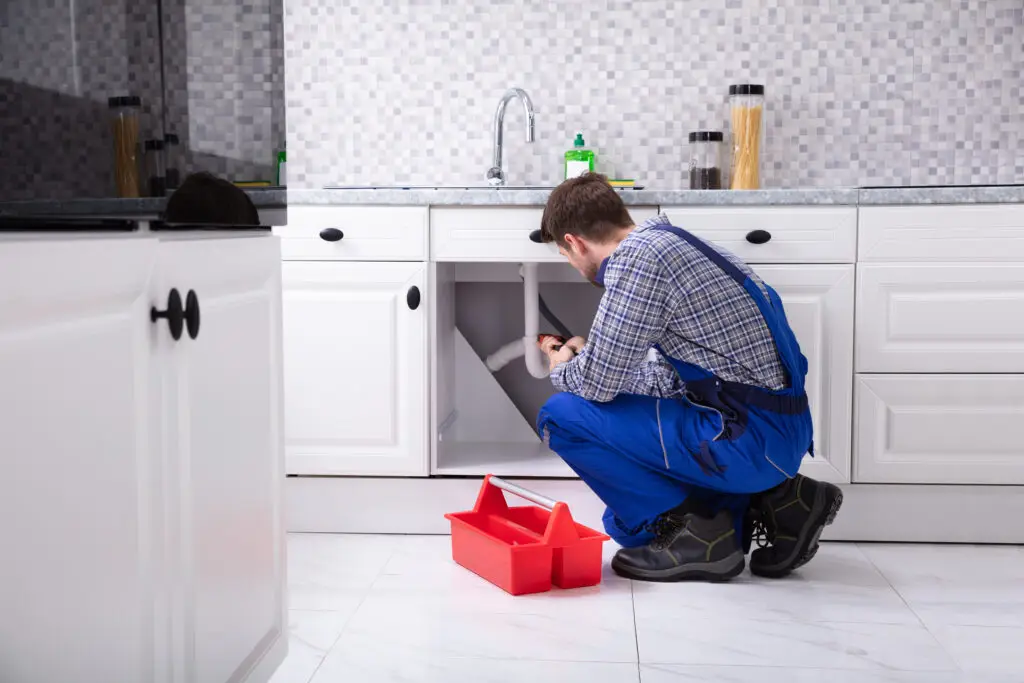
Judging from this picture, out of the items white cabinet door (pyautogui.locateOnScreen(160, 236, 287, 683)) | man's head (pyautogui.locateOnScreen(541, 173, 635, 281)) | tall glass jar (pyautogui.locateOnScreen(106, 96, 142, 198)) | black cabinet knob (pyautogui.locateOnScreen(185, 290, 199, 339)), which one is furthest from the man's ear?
tall glass jar (pyautogui.locateOnScreen(106, 96, 142, 198))

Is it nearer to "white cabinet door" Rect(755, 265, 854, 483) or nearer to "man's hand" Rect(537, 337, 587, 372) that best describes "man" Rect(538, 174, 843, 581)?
"man's hand" Rect(537, 337, 587, 372)

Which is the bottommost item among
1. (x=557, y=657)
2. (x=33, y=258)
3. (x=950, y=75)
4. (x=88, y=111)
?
(x=557, y=657)

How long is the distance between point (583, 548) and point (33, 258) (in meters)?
1.59

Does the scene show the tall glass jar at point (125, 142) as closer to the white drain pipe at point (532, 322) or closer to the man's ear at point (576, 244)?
the man's ear at point (576, 244)

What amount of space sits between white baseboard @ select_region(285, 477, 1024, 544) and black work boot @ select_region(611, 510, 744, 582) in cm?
37

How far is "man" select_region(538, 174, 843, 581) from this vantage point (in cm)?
221

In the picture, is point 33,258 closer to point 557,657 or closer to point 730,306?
point 557,657

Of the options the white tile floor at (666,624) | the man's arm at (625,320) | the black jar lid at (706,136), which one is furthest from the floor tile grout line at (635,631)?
the black jar lid at (706,136)

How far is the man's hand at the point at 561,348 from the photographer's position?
251 centimetres

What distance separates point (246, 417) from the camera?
4.42 ft

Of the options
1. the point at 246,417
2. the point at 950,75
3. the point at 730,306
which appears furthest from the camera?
the point at 950,75

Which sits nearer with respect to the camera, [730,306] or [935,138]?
[730,306]

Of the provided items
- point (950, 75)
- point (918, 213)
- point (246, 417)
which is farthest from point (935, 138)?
point (246, 417)

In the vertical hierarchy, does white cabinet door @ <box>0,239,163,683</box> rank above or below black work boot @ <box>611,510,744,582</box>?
above
